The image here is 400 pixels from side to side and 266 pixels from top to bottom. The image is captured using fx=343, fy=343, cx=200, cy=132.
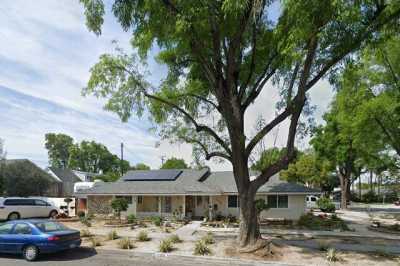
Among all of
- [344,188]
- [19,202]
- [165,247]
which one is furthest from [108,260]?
[344,188]

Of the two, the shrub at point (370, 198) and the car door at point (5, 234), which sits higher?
the car door at point (5, 234)

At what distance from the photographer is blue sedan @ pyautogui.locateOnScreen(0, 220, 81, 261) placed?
12109 millimetres

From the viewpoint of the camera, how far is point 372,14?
1130cm

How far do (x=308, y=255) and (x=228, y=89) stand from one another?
23.7 ft

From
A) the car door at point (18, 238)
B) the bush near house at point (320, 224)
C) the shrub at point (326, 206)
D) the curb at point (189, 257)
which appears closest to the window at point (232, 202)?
the bush near house at point (320, 224)

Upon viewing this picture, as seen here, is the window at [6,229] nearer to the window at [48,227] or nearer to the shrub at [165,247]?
the window at [48,227]

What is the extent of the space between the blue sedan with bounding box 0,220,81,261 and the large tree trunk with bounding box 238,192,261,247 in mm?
6538

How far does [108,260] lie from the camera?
12.6 metres

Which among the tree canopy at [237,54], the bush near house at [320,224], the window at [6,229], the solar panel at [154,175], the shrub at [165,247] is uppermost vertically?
the tree canopy at [237,54]

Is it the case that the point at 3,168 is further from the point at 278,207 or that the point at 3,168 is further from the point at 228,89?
the point at 228,89

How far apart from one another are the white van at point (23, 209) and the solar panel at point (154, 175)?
26.1 feet

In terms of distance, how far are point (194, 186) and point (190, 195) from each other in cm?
86

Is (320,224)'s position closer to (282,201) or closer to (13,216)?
(282,201)

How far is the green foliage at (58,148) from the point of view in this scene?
97812 millimetres
